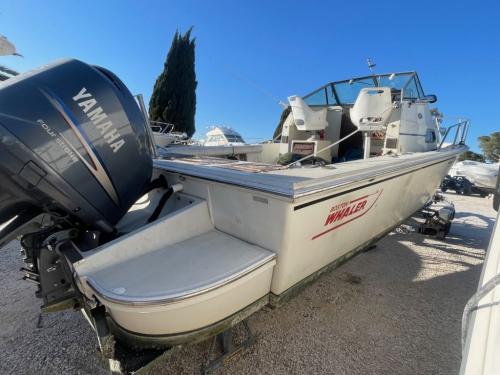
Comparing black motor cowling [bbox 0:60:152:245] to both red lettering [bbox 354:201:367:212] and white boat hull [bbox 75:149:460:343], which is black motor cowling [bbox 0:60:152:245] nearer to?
white boat hull [bbox 75:149:460:343]

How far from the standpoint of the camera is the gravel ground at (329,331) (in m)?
1.69

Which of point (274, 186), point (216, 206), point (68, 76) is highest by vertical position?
point (68, 76)

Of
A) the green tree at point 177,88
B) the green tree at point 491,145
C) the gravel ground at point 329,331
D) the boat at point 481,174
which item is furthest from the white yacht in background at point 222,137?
the green tree at point 491,145

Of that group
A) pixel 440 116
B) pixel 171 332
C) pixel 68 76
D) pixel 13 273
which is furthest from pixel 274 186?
pixel 440 116

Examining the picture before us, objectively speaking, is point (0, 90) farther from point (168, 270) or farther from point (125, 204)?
point (168, 270)

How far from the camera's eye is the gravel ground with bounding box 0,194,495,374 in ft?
5.54

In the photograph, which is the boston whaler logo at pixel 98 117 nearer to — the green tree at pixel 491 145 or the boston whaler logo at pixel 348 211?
the boston whaler logo at pixel 348 211

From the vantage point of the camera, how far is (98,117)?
146 centimetres

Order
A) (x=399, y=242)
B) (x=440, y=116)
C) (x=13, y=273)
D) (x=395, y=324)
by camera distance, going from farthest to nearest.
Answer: (x=440, y=116) < (x=399, y=242) < (x=13, y=273) < (x=395, y=324)

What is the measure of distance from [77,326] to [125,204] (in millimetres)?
1142

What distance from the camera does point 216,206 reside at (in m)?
1.76

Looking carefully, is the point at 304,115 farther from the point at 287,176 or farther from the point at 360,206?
the point at 287,176

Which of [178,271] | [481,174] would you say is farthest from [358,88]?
[481,174]

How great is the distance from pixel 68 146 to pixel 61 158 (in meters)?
0.07
